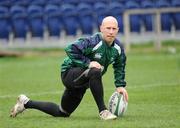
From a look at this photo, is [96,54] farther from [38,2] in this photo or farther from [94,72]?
[38,2]

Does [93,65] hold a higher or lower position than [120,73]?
higher

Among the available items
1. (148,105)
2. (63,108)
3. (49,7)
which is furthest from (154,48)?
(63,108)

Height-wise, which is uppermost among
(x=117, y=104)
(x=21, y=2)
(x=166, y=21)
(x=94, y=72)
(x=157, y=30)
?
(x=94, y=72)

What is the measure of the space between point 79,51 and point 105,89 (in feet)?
19.4

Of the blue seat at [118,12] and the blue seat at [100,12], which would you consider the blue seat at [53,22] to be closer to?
the blue seat at [100,12]

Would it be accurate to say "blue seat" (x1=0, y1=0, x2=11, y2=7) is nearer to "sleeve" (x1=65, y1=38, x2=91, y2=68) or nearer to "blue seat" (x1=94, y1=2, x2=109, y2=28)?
"blue seat" (x1=94, y1=2, x2=109, y2=28)

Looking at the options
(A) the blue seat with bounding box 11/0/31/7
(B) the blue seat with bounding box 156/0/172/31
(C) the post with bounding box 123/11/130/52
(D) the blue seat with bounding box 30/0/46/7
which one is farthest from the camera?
(D) the blue seat with bounding box 30/0/46/7

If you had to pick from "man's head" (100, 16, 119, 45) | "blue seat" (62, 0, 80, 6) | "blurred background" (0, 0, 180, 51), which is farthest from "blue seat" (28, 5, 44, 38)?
"man's head" (100, 16, 119, 45)

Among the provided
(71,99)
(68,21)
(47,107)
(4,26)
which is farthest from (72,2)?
(71,99)

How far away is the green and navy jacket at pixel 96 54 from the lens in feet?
34.6

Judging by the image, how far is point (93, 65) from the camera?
1030 centimetres

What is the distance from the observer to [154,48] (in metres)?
28.7

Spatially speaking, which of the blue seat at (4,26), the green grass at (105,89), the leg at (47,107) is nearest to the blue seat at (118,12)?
the green grass at (105,89)

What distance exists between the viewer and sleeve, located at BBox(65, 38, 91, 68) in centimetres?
1052
